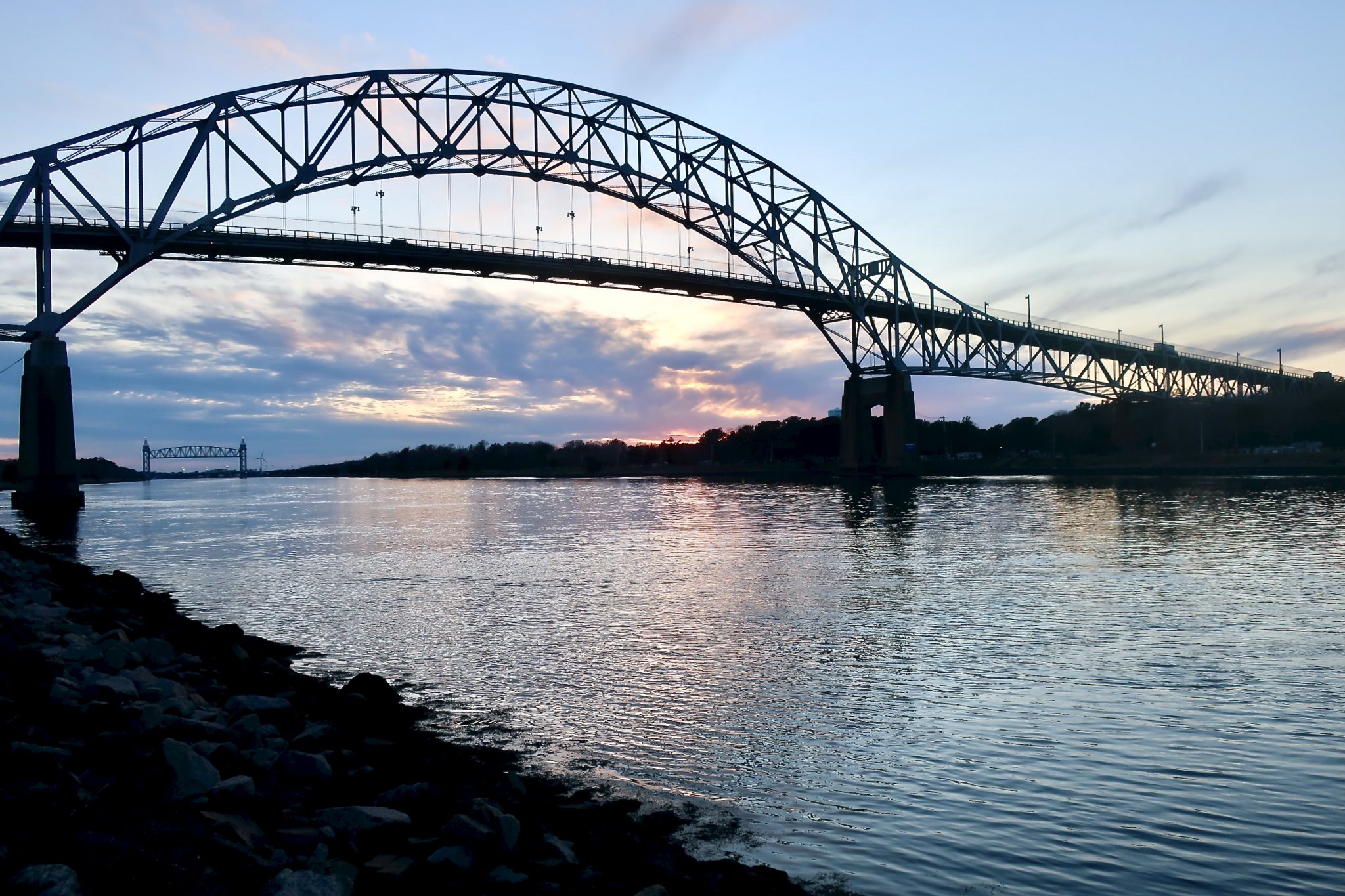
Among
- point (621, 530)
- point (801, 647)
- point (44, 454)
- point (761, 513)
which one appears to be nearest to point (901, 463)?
point (761, 513)

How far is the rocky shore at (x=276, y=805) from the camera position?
4.50 metres

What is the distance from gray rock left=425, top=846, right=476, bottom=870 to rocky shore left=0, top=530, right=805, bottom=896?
0.01 metres

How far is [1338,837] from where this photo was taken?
600 centimetres

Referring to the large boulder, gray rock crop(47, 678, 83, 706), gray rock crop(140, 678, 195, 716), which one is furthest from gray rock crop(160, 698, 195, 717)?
the large boulder

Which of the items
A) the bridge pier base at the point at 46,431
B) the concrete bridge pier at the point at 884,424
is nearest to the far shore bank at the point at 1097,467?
the concrete bridge pier at the point at 884,424

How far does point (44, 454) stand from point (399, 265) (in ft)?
89.5

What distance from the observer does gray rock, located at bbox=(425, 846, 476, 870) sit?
5.10 meters

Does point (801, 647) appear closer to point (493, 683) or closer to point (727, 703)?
point (727, 703)

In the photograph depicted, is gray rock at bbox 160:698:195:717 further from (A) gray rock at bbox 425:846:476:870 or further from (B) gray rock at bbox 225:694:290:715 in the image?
(A) gray rock at bbox 425:846:476:870

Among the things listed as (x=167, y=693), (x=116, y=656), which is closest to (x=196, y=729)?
(x=167, y=693)

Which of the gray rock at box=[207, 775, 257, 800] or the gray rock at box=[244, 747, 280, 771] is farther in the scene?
the gray rock at box=[244, 747, 280, 771]

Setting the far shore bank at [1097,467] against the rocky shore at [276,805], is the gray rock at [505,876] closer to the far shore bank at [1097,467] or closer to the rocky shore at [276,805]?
the rocky shore at [276,805]

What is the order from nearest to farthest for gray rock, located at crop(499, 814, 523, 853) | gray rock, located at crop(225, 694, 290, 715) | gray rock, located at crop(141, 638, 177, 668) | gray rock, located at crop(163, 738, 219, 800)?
gray rock, located at crop(499, 814, 523, 853) < gray rock, located at crop(163, 738, 219, 800) < gray rock, located at crop(225, 694, 290, 715) < gray rock, located at crop(141, 638, 177, 668)

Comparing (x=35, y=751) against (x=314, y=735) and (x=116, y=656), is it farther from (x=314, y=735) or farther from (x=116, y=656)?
(x=116, y=656)
